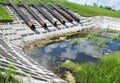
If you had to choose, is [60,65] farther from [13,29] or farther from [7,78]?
[7,78]

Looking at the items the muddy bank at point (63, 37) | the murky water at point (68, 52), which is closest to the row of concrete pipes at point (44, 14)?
the muddy bank at point (63, 37)

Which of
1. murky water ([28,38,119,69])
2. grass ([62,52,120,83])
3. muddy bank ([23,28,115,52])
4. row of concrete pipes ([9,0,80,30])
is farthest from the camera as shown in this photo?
row of concrete pipes ([9,0,80,30])

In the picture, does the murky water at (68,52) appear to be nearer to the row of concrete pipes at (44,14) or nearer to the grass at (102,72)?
the row of concrete pipes at (44,14)

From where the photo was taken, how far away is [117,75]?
41.7 ft

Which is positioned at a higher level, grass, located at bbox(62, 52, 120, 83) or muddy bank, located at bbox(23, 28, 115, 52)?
grass, located at bbox(62, 52, 120, 83)

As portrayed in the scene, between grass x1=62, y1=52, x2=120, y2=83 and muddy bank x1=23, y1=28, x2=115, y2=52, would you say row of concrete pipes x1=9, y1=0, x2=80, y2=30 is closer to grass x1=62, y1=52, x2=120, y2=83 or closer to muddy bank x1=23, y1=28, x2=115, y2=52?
muddy bank x1=23, y1=28, x2=115, y2=52

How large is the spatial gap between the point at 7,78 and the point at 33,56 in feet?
35.0

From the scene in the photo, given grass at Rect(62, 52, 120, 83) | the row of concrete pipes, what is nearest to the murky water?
the row of concrete pipes

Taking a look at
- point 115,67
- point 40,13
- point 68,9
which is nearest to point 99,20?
point 68,9

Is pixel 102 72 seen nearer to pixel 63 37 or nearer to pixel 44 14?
pixel 63 37

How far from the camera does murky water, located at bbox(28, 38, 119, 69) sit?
795 inches

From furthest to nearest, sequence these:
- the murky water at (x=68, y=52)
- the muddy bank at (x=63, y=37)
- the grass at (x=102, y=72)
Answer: the muddy bank at (x=63, y=37), the murky water at (x=68, y=52), the grass at (x=102, y=72)

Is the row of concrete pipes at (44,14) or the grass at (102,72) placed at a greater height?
the grass at (102,72)

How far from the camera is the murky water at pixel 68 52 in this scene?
20.2 meters
